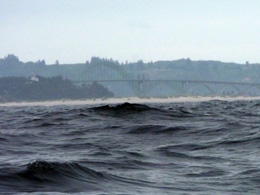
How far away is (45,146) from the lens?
12.6m

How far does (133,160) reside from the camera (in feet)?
33.1

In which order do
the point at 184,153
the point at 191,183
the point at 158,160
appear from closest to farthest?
the point at 191,183 → the point at 158,160 → the point at 184,153

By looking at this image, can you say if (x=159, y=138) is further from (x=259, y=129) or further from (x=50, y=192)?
(x=50, y=192)

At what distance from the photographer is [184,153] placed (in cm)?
1098

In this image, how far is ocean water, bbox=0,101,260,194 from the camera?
24.6 feet

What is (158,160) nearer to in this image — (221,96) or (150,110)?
(150,110)

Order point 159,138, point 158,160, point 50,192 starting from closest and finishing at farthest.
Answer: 1. point 50,192
2. point 158,160
3. point 159,138

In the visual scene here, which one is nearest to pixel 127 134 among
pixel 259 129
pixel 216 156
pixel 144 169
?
pixel 259 129

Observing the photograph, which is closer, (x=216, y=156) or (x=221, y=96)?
(x=216, y=156)

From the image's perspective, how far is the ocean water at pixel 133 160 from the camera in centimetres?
749

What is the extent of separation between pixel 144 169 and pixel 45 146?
13.5ft

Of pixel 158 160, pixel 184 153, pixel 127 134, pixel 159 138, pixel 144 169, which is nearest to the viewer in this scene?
pixel 144 169

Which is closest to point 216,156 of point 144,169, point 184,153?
point 184,153

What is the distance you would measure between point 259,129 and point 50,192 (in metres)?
10.2
